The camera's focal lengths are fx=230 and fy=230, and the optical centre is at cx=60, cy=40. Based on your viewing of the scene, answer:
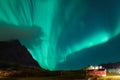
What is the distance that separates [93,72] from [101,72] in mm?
6216

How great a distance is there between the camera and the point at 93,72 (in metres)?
112

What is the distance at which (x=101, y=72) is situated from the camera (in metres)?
Result: 106
